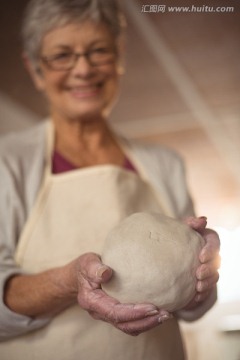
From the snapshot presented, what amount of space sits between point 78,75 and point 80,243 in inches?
10.9

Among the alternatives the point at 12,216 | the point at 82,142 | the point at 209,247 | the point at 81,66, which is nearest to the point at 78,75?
the point at 81,66

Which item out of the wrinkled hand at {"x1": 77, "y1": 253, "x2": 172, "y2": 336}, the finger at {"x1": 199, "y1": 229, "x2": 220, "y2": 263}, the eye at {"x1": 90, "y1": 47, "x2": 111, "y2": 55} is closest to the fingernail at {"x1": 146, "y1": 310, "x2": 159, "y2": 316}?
the wrinkled hand at {"x1": 77, "y1": 253, "x2": 172, "y2": 336}

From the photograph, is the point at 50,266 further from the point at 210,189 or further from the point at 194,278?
the point at 210,189

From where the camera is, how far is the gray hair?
2.48ft

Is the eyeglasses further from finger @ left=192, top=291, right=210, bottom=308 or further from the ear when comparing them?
finger @ left=192, top=291, right=210, bottom=308

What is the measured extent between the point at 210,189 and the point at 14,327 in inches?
17.6

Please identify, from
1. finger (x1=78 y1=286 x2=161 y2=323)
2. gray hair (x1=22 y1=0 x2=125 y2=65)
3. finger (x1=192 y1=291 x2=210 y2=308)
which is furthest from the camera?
gray hair (x1=22 y1=0 x2=125 y2=65)

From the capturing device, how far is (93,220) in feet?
2.48

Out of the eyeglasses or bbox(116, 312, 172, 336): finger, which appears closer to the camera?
bbox(116, 312, 172, 336): finger

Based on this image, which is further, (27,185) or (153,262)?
(27,185)

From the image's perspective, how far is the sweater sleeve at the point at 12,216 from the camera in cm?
67

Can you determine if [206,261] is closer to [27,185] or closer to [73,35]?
[27,185]

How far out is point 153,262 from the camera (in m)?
0.59

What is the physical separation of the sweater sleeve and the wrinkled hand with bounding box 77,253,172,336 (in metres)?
0.16
